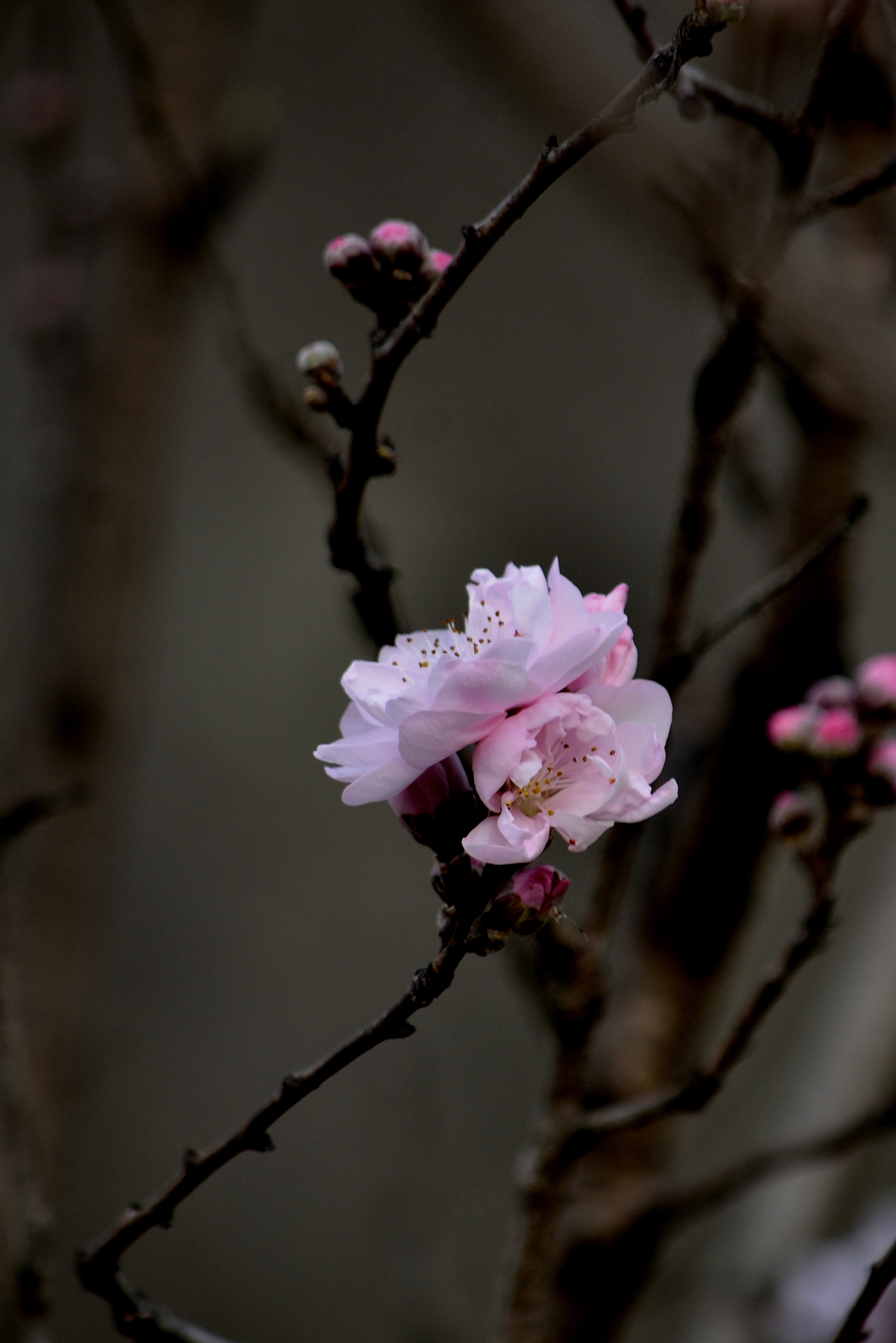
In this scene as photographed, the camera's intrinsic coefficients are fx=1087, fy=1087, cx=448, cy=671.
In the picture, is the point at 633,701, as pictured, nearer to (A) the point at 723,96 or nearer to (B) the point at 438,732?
(B) the point at 438,732

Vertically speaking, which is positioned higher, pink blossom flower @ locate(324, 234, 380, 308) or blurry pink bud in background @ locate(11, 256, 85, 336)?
blurry pink bud in background @ locate(11, 256, 85, 336)

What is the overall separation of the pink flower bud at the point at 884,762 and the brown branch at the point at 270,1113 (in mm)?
276

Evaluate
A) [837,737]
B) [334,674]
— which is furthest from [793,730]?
[334,674]

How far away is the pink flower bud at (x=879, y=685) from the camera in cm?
54

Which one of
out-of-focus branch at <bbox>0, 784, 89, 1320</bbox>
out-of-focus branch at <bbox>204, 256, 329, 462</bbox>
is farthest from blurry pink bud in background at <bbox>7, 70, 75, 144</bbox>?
out-of-focus branch at <bbox>0, 784, 89, 1320</bbox>

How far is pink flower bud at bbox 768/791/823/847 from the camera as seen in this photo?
55 centimetres

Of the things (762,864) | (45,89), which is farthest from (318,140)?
(762,864)

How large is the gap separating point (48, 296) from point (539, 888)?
1200mm

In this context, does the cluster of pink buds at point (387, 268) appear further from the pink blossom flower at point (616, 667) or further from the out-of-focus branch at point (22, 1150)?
→ the out-of-focus branch at point (22, 1150)

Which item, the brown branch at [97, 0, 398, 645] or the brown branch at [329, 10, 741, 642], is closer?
the brown branch at [329, 10, 741, 642]

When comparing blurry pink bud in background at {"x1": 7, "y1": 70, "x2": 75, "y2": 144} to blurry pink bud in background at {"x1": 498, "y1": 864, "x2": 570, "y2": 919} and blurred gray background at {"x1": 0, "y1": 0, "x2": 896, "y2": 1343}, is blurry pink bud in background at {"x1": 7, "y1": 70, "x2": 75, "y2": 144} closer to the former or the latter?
blurred gray background at {"x1": 0, "y1": 0, "x2": 896, "y2": 1343}

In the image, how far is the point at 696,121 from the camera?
1.53 feet

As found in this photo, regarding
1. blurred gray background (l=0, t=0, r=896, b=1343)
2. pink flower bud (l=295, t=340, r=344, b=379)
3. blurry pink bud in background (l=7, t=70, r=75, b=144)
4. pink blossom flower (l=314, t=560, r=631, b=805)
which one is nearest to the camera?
pink blossom flower (l=314, t=560, r=631, b=805)

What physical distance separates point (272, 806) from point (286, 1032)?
0.47 m
